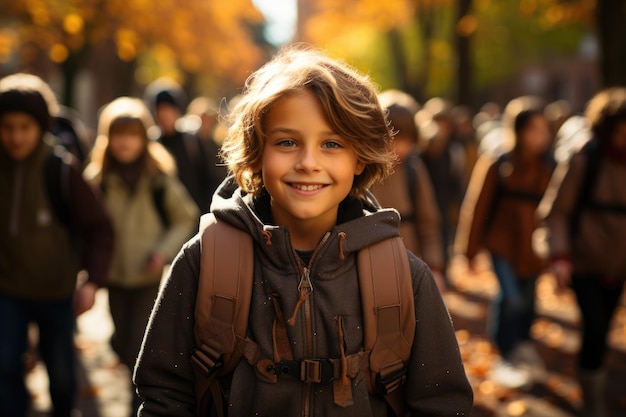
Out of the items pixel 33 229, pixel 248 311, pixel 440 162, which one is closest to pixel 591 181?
pixel 33 229

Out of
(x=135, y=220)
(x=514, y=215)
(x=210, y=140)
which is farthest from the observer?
(x=210, y=140)

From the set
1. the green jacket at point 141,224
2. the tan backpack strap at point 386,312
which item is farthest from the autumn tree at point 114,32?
the tan backpack strap at point 386,312

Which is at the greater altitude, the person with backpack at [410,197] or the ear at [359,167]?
the ear at [359,167]

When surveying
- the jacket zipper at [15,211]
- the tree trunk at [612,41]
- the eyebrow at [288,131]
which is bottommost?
the jacket zipper at [15,211]

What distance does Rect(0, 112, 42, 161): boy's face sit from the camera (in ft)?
16.1

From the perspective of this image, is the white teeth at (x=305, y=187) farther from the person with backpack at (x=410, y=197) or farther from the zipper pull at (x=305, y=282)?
the person with backpack at (x=410, y=197)

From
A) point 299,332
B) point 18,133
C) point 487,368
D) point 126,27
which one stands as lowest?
point 487,368

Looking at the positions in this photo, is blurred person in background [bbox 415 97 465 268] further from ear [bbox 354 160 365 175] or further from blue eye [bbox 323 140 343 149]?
blue eye [bbox 323 140 343 149]

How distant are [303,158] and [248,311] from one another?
0.47 metres

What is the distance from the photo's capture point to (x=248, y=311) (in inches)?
105

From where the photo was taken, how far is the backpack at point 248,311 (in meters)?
2.65

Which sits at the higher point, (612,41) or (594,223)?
(612,41)

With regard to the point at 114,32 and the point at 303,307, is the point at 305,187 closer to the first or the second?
the point at 303,307

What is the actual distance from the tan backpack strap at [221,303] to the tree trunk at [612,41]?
1144 cm
